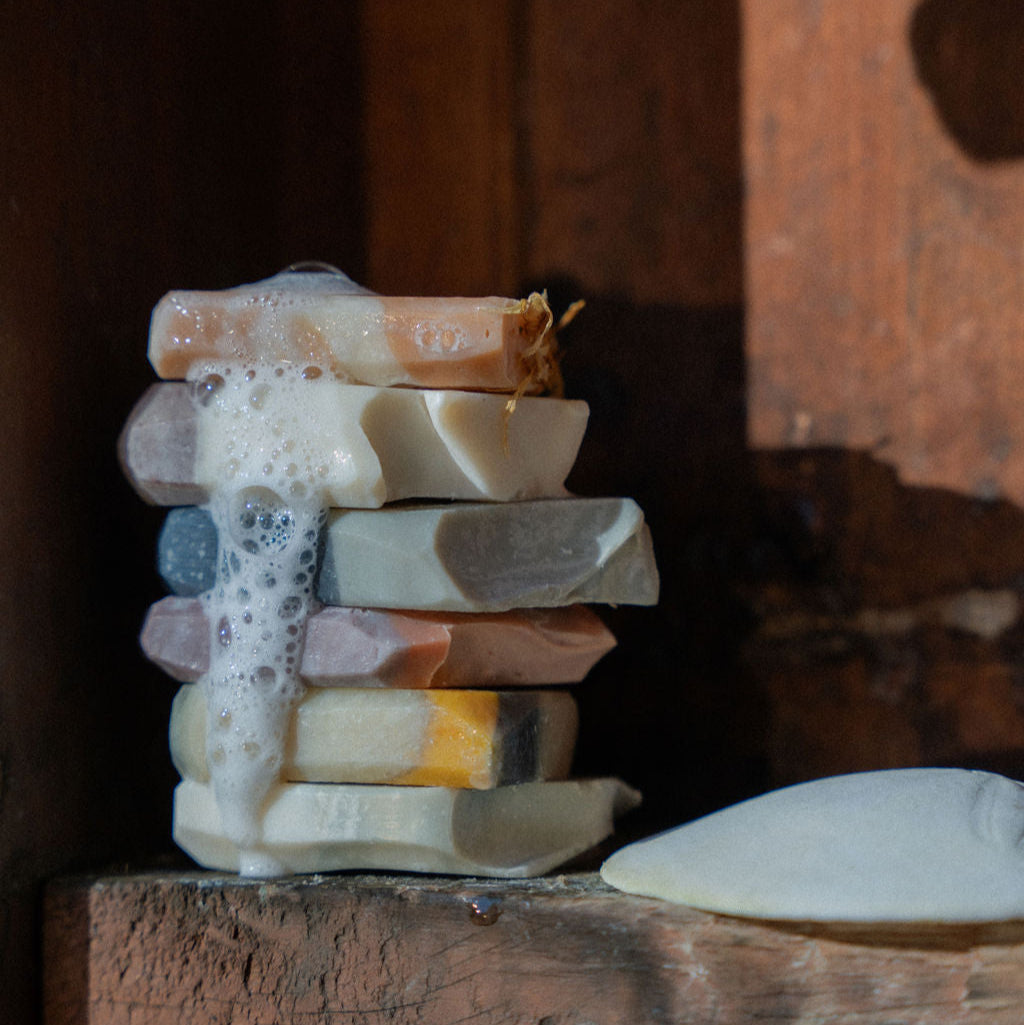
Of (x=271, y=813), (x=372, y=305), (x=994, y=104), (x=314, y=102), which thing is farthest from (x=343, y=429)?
(x=994, y=104)

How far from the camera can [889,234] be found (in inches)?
32.2

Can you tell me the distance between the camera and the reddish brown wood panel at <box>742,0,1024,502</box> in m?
0.80

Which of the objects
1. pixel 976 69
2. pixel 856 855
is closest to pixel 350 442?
pixel 856 855

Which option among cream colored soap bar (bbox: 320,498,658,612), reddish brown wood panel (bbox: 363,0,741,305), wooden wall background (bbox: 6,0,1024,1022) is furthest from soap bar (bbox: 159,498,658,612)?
reddish brown wood panel (bbox: 363,0,741,305)

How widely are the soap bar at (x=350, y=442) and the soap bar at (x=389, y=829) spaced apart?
0.16m

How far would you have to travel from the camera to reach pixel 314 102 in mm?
885

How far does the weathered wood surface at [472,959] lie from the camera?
1.67 feet

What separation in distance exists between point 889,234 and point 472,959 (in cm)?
60

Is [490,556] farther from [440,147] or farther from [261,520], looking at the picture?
[440,147]

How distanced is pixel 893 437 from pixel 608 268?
259 millimetres

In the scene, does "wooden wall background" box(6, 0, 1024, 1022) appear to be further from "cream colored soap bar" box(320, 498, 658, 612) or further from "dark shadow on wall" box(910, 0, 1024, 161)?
"cream colored soap bar" box(320, 498, 658, 612)

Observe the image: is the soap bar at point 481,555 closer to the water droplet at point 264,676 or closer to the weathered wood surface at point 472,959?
the water droplet at point 264,676

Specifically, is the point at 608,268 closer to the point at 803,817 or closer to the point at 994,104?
the point at 994,104

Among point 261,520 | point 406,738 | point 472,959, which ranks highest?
point 261,520
